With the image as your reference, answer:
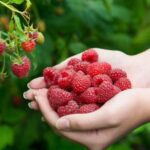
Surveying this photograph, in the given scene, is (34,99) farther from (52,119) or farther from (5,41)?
(5,41)

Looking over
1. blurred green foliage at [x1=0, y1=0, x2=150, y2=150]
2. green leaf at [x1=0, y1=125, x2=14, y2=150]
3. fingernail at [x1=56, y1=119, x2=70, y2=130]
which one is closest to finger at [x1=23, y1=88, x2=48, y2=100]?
fingernail at [x1=56, y1=119, x2=70, y2=130]

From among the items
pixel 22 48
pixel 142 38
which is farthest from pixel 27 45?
pixel 142 38

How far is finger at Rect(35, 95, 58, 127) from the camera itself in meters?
1.85

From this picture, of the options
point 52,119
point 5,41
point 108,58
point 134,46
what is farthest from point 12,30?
point 134,46

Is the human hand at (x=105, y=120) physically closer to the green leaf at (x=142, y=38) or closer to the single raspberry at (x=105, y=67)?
the single raspberry at (x=105, y=67)

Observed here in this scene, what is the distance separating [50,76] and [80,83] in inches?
5.1

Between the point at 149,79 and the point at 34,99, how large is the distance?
466 millimetres

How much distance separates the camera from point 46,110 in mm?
1877

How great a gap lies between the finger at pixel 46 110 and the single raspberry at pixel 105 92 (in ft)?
0.53

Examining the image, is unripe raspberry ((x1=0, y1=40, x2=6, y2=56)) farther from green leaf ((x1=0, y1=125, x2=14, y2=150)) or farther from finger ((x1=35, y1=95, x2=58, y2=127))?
green leaf ((x1=0, y1=125, x2=14, y2=150))

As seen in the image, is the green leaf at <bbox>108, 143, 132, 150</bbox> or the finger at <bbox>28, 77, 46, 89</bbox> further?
the green leaf at <bbox>108, 143, 132, 150</bbox>

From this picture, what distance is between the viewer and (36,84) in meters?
2.03

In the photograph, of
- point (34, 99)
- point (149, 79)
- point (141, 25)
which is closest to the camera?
point (34, 99)

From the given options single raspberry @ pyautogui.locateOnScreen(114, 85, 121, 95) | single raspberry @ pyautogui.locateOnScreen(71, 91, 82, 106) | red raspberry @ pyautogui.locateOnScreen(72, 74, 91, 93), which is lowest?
single raspberry @ pyautogui.locateOnScreen(71, 91, 82, 106)
